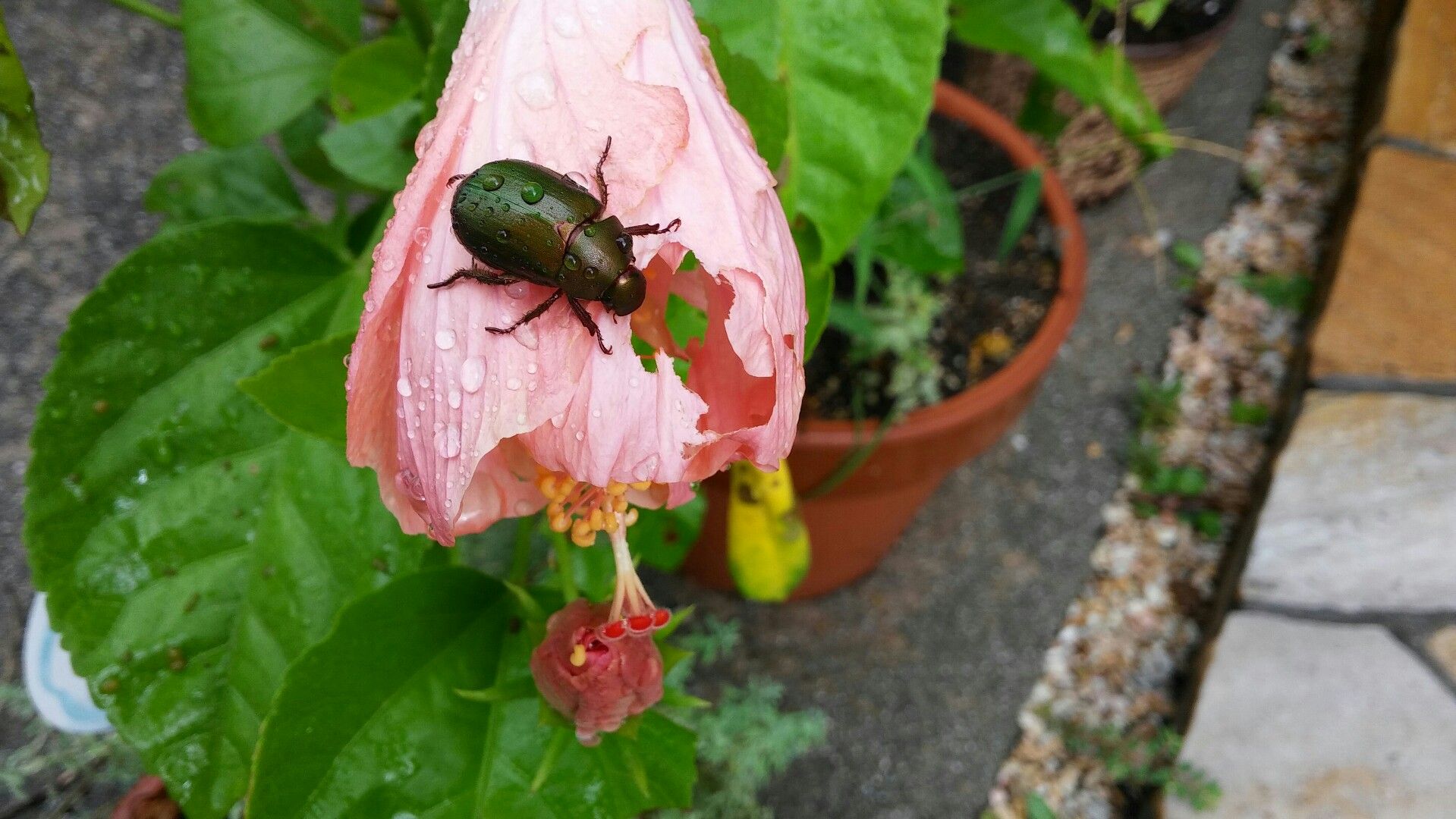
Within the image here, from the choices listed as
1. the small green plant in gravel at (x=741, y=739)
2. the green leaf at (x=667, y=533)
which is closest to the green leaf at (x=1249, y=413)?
the small green plant in gravel at (x=741, y=739)

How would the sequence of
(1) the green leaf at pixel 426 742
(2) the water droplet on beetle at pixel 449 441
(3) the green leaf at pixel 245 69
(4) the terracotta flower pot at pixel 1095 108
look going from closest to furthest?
(2) the water droplet on beetle at pixel 449 441 < (1) the green leaf at pixel 426 742 < (3) the green leaf at pixel 245 69 < (4) the terracotta flower pot at pixel 1095 108

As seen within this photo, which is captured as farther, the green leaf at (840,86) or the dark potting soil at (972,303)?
the dark potting soil at (972,303)

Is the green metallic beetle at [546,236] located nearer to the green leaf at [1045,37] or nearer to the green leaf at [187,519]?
the green leaf at [187,519]

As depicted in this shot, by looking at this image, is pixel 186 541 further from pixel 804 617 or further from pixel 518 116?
pixel 804 617

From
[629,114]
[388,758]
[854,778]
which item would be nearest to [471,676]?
[388,758]

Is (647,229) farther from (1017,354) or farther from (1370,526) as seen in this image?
(1370,526)

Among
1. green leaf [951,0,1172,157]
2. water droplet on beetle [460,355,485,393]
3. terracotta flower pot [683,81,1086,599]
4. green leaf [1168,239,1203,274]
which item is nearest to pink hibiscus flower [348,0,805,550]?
water droplet on beetle [460,355,485,393]

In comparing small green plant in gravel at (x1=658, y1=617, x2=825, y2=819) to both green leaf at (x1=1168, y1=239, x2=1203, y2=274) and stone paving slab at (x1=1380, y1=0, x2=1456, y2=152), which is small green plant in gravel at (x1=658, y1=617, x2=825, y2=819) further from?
stone paving slab at (x1=1380, y1=0, x2=1456, y2=152)
